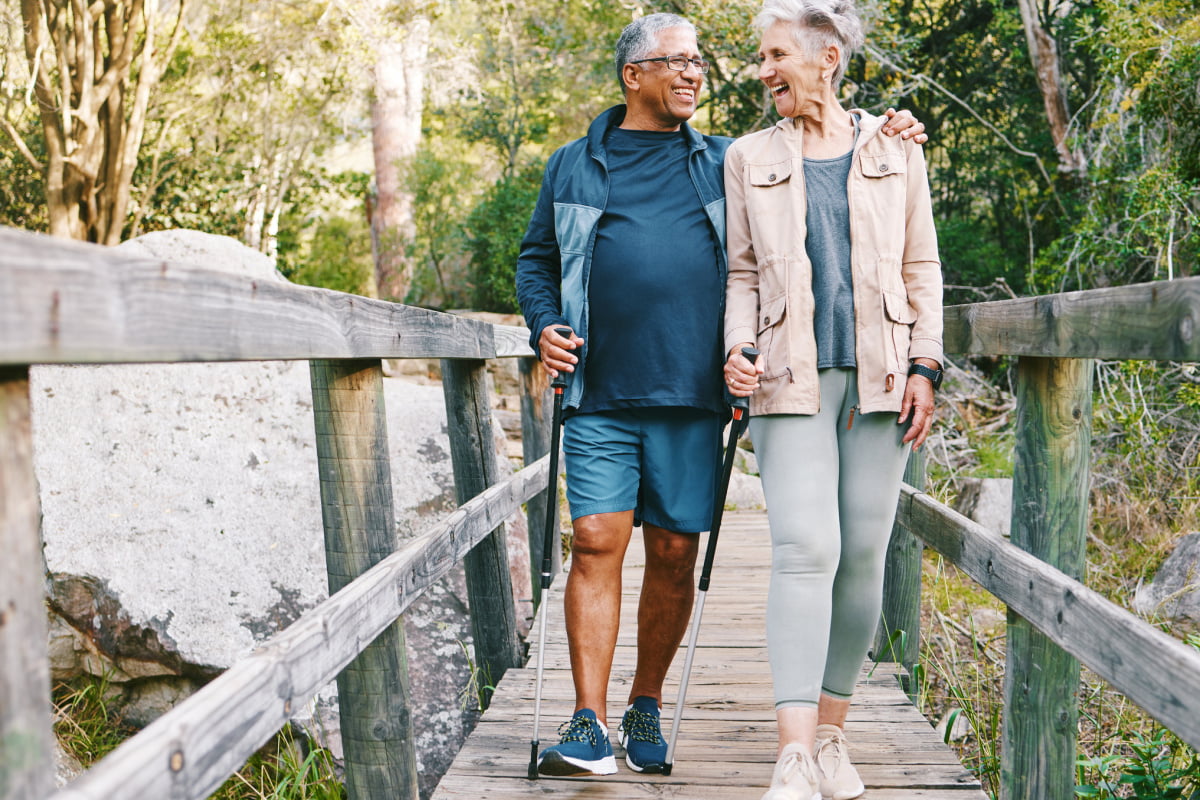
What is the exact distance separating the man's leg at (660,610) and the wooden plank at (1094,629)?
692mm

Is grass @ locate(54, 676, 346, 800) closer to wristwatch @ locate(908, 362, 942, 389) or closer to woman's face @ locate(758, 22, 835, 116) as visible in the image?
wristwatch @ locate(908, 362, 942, 389)

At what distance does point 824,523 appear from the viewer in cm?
235

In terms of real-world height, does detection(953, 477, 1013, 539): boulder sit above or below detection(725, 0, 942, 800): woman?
below

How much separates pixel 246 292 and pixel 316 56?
12.8 m

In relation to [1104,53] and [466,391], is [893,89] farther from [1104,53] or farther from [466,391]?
[466,391]

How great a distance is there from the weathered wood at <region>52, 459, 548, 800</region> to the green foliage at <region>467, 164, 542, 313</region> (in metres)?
9.30

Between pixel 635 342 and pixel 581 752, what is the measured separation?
3.26 feet

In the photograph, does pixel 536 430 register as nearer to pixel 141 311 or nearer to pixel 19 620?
pixel 141 311

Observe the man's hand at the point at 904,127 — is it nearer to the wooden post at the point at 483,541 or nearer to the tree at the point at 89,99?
the wooden post at the point at 483,541

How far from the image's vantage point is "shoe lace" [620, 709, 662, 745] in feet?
8.96

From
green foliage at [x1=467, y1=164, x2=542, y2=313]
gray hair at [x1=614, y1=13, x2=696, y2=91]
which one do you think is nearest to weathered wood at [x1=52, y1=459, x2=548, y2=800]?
gray hair at [x1=614, y1=13, x2=696, y2=91]

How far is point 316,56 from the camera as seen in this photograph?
1325cm

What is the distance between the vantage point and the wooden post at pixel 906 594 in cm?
352

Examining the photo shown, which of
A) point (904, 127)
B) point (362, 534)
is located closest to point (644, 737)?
point (362, 534)
